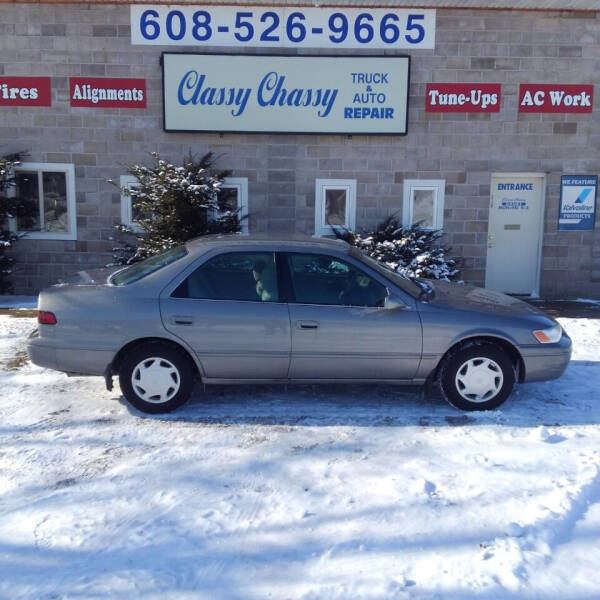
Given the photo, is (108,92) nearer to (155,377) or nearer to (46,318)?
(46,318)

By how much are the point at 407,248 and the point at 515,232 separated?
2291mm

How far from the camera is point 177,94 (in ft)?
32.7

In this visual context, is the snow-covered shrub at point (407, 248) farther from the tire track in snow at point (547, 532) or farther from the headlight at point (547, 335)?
the tire track in snow at point (547, 532)

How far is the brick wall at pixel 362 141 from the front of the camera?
9953mm

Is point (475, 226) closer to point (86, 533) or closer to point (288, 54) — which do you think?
point (288, 54)

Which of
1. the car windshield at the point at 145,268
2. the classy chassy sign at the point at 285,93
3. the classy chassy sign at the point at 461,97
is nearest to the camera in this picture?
the car windshield at the point at 145,268

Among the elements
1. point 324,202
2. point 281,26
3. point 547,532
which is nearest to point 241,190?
point 324,202

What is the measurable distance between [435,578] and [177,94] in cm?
868

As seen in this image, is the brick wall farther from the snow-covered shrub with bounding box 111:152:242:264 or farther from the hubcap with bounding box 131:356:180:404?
the hubcap with bounding box 131:356:180:404

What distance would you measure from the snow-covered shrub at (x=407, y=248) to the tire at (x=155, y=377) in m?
4.43

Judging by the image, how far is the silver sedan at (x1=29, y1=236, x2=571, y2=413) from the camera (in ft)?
16.4

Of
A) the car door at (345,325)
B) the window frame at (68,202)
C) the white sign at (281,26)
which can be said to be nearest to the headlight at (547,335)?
the car door at (345,325)

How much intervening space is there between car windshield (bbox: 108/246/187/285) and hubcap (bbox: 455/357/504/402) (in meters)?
2.48

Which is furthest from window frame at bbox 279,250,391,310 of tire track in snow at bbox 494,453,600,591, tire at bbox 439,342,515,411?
tire track in snow at bbox 494,453,600,591
